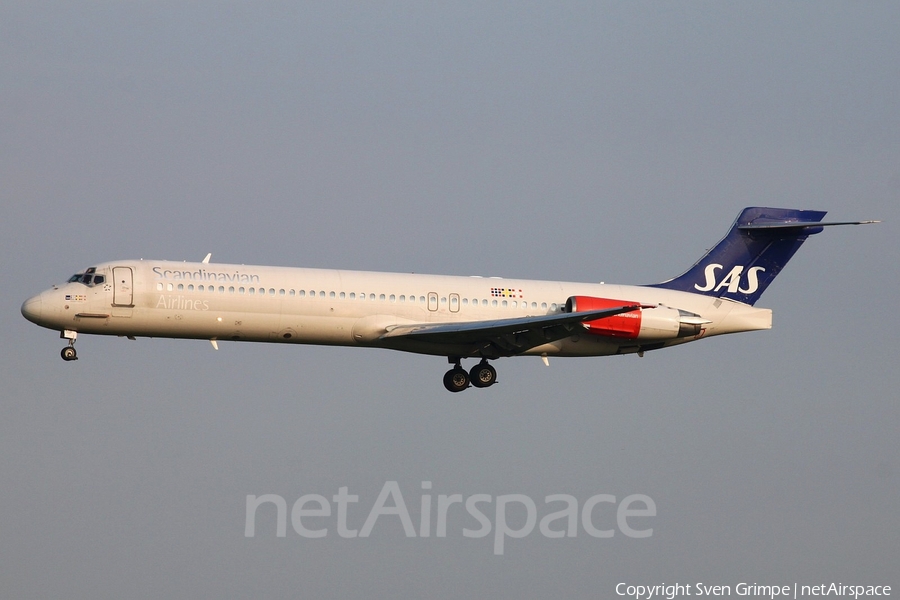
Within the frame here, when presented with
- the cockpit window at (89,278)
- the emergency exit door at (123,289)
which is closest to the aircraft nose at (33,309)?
the cockpit window at (89,278)

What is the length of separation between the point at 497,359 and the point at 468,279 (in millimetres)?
2560

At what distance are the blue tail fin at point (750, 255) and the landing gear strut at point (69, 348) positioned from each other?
58.1 ft

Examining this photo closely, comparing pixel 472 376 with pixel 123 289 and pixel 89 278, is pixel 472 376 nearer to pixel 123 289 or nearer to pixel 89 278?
pixel 123 289

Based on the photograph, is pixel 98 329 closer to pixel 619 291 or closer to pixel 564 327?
pixel 564 327

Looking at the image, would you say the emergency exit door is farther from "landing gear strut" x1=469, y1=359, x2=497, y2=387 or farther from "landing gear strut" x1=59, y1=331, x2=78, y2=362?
"landing gear strut" x1=469, y1=359, x2=497, y2=387

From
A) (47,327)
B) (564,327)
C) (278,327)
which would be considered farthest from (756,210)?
(47,327)

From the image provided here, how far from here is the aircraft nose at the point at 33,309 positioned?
3744 cm

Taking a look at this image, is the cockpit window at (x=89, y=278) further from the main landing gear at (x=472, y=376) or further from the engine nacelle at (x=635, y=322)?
the engine nacelle at (x=635, y=322)

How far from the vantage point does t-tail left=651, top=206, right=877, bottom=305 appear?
4356 cm

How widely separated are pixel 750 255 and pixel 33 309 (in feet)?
71.6

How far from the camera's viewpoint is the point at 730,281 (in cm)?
4366

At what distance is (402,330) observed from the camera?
38.9 m

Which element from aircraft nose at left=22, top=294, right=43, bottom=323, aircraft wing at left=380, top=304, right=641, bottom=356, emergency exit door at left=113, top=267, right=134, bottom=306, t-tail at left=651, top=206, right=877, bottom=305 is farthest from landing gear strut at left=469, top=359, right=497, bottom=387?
aircraft nose at left=22, top=294, right=43, bottom=323

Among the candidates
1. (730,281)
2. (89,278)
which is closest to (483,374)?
(730,281)
